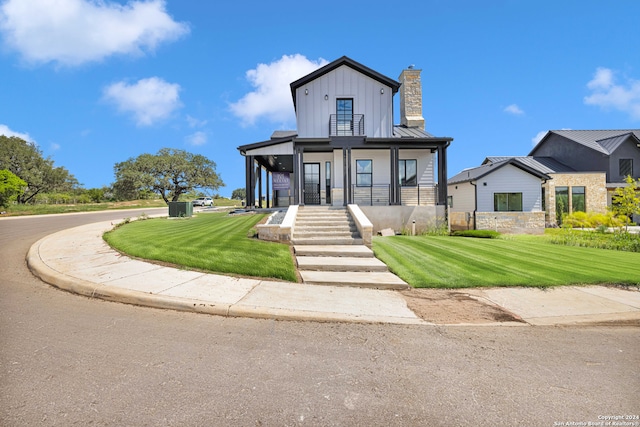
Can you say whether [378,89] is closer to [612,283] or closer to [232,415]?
[612,283]

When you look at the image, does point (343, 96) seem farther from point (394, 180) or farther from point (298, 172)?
point (394, 180)

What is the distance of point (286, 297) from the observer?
5.20 metres

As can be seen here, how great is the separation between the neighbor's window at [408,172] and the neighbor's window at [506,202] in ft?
28.7

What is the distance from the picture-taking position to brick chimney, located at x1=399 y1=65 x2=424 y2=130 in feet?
68.5

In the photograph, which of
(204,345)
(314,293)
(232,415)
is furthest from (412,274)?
(232,415)

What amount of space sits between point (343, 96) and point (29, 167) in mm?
58640

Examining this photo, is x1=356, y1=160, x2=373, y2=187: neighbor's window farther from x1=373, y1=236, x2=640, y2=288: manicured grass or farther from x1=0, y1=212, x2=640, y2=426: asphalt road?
x1=0, y1=212, x2=640, y2=426: asphalt road

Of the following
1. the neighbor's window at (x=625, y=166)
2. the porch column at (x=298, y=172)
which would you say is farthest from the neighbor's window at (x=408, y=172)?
the neighbor's window at (x=625, y=166)

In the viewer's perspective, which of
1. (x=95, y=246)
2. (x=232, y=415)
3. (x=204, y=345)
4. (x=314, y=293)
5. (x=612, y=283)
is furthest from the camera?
(x=95, y=246)

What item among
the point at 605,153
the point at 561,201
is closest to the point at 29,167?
the point at 561,201

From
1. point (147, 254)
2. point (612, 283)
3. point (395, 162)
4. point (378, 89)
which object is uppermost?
point (378, 89)

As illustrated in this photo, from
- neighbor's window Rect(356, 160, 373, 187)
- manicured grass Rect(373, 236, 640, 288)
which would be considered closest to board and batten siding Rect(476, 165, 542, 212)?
neighbor's window Rect(356, 160, 373, 187)

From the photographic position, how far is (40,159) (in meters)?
52.4

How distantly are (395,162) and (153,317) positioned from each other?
14.4 m
